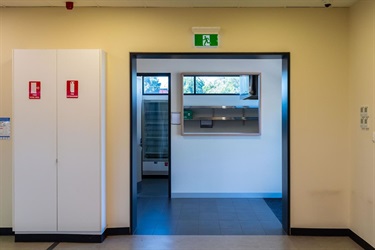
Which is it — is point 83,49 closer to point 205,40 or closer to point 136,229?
point 205,40

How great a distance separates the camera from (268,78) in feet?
18.9

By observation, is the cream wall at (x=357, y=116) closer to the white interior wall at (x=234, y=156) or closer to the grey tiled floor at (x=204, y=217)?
the grey tiled floor at (x=204, y=217)

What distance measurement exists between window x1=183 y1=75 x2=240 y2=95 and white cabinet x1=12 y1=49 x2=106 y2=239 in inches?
104

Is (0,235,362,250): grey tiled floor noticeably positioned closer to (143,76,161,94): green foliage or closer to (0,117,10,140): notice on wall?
(0,117,10,140): notice on wall

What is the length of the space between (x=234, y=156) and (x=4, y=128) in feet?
12.3

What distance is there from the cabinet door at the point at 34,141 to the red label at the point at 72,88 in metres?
0.16

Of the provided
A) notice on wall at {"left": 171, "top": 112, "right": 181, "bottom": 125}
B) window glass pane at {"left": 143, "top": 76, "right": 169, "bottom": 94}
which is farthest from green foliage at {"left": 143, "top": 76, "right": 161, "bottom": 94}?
notice on wall at {"left": 171, "top": 112, "right": 181, "bottom": 125}

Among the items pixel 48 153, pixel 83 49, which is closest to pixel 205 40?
pixel 83 49

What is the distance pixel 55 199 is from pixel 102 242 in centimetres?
75

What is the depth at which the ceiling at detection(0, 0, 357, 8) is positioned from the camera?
11.8ft

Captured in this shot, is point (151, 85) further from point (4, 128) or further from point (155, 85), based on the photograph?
point (4, 128)

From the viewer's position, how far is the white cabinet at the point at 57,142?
353 cm

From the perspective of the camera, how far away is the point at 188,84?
19.6 ft

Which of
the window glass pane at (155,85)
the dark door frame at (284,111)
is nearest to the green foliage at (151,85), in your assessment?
the window glass pane at (155,85)
